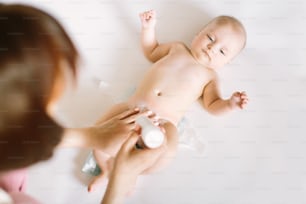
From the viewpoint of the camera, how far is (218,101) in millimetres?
818

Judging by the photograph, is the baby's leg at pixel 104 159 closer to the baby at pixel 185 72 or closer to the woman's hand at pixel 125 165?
the baby at pixel 185 72

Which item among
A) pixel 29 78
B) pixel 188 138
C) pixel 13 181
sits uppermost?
pixel 29 78

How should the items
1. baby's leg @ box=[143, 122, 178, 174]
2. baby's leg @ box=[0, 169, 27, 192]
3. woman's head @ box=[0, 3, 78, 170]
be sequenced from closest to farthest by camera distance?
woman's head @ box=[0, 3, 78, 170] → baby's leg @ box=[0, 169, 27, 192] → baby's leg @ box=[143, 122, 178, 174]

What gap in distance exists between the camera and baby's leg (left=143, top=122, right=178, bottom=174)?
0.76m

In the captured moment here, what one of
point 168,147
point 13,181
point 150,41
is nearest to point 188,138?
point 168,147

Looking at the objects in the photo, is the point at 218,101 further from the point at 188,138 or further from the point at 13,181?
the point at 13,181

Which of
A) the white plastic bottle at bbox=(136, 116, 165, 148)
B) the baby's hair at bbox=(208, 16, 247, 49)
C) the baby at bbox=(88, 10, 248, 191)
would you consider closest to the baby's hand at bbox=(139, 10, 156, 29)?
the baby at bbox=(88, 10, 248, 191)

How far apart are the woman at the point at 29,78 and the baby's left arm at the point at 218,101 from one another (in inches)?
12.7

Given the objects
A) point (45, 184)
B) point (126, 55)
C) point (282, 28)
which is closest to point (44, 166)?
point (45, 184)

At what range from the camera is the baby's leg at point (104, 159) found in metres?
0.77

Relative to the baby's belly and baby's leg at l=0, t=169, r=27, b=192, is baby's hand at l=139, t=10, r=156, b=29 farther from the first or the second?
baby's leg at l=0, t=169, r=27, b=192

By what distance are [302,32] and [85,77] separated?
404 mm

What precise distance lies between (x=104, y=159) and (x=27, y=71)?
1.03 ft

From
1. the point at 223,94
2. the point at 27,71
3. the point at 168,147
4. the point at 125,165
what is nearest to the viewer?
the point at 27,71
